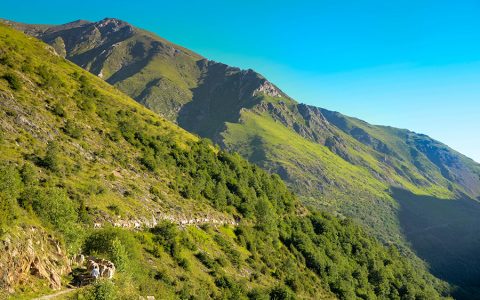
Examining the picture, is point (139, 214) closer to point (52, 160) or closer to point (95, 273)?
point (52, 160)

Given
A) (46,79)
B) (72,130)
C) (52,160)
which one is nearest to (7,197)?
(52,160)

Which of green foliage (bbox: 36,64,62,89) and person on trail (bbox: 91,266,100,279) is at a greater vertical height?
green foliage (bbox: 36,64,62,89)

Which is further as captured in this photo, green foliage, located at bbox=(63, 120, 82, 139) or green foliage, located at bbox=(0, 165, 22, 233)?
green foliage, located at bbox=(63, 120, 82, 139)

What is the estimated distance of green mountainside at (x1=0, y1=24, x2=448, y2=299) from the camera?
110 ft

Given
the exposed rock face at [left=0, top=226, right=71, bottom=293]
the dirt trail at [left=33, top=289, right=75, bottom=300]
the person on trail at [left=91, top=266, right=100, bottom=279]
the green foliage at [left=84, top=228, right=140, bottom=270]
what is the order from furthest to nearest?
the green foliage at [left=84, top=228, right=140, bottom=270] < the person on trail at [left=91, top=266, right=100, bottom=279] < the dirt trail at [left=33, top=289, right=75, bottom=300] < the exposed rock face at [left=0, top=226, right=71, bottom=293]

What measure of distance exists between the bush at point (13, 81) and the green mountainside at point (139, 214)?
0.19 m

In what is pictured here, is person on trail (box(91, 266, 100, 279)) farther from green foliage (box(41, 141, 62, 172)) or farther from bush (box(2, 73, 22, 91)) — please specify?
bush (box(2, 73, 22, 91))

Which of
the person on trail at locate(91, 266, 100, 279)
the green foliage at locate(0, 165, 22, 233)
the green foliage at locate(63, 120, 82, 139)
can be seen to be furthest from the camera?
the green foliage at locate(63, 120, 82, 139)

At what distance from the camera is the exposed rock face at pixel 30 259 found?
25.0 meters

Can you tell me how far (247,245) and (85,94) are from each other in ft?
180

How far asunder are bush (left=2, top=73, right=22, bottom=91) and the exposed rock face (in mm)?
46525

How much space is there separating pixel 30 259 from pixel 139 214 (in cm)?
3287

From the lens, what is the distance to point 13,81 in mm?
67500

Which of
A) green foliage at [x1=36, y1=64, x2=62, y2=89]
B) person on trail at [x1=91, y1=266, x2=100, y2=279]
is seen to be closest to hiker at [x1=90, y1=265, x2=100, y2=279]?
person on trail at [x1=91, y1=266, x2=100, y2=279]
